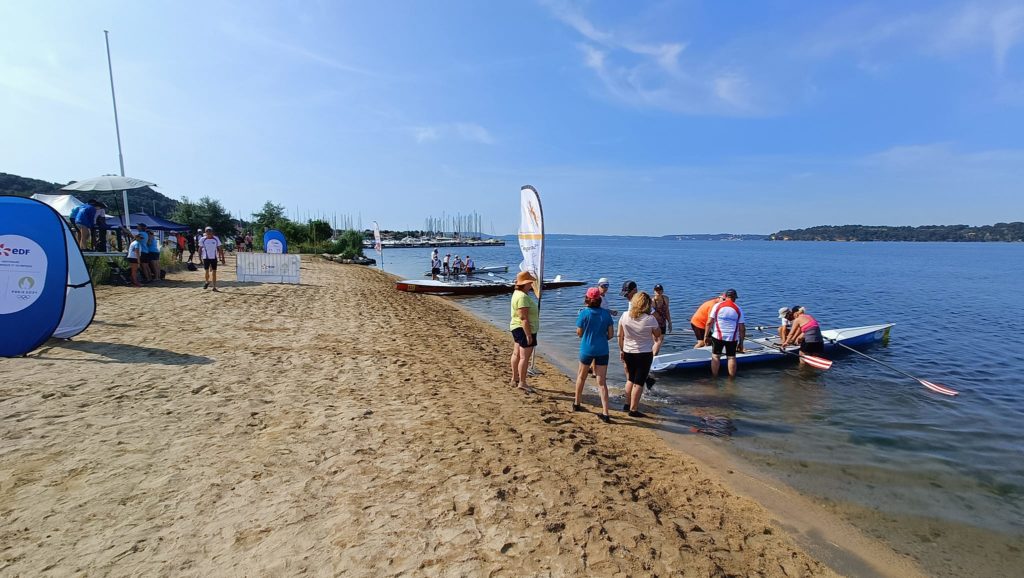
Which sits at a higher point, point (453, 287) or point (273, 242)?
point (273, 242)

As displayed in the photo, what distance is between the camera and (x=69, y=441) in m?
4.10

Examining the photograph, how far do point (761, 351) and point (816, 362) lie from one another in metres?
1.06

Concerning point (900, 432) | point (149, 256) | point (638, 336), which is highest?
point (149, 256)

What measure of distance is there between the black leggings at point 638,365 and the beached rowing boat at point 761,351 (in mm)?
2958

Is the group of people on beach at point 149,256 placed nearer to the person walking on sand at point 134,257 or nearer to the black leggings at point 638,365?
the person walking on sand at point 134,257

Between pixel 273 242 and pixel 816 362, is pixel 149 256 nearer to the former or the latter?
pixel 273 242

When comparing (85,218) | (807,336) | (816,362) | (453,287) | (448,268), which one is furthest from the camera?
(448,268)

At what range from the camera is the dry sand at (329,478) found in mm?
2934

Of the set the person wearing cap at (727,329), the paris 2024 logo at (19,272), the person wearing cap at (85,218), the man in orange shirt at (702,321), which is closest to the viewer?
the paris 2024 logo at (19,272)

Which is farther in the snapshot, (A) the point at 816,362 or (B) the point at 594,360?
(A) the point at 816,362

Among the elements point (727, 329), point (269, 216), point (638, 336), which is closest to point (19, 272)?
point (638, 336)

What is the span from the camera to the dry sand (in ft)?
9.62

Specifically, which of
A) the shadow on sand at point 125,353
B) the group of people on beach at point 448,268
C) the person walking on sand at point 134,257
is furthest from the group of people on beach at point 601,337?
the group of people on beach at point 448,268

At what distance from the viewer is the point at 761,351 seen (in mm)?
10352
